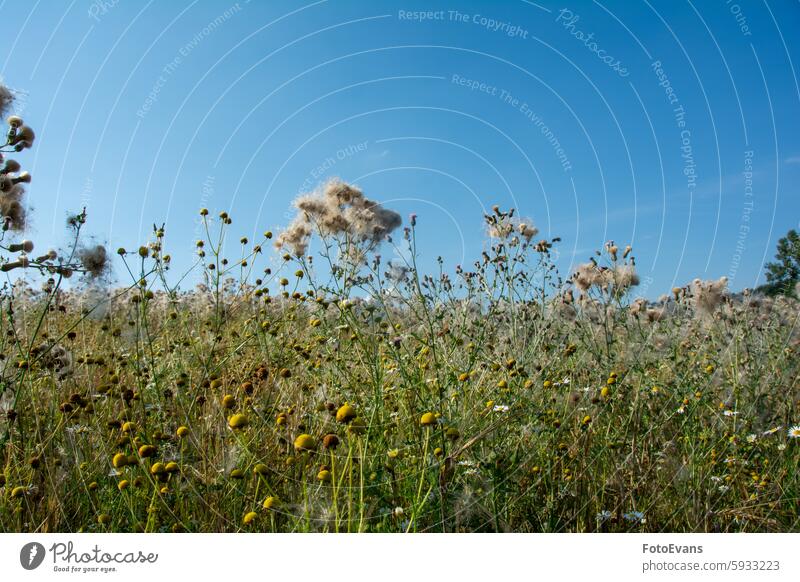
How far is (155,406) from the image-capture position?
9.32 feet

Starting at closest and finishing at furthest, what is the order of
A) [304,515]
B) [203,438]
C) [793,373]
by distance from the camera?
[304,515]
[203,438]
[793,373]
